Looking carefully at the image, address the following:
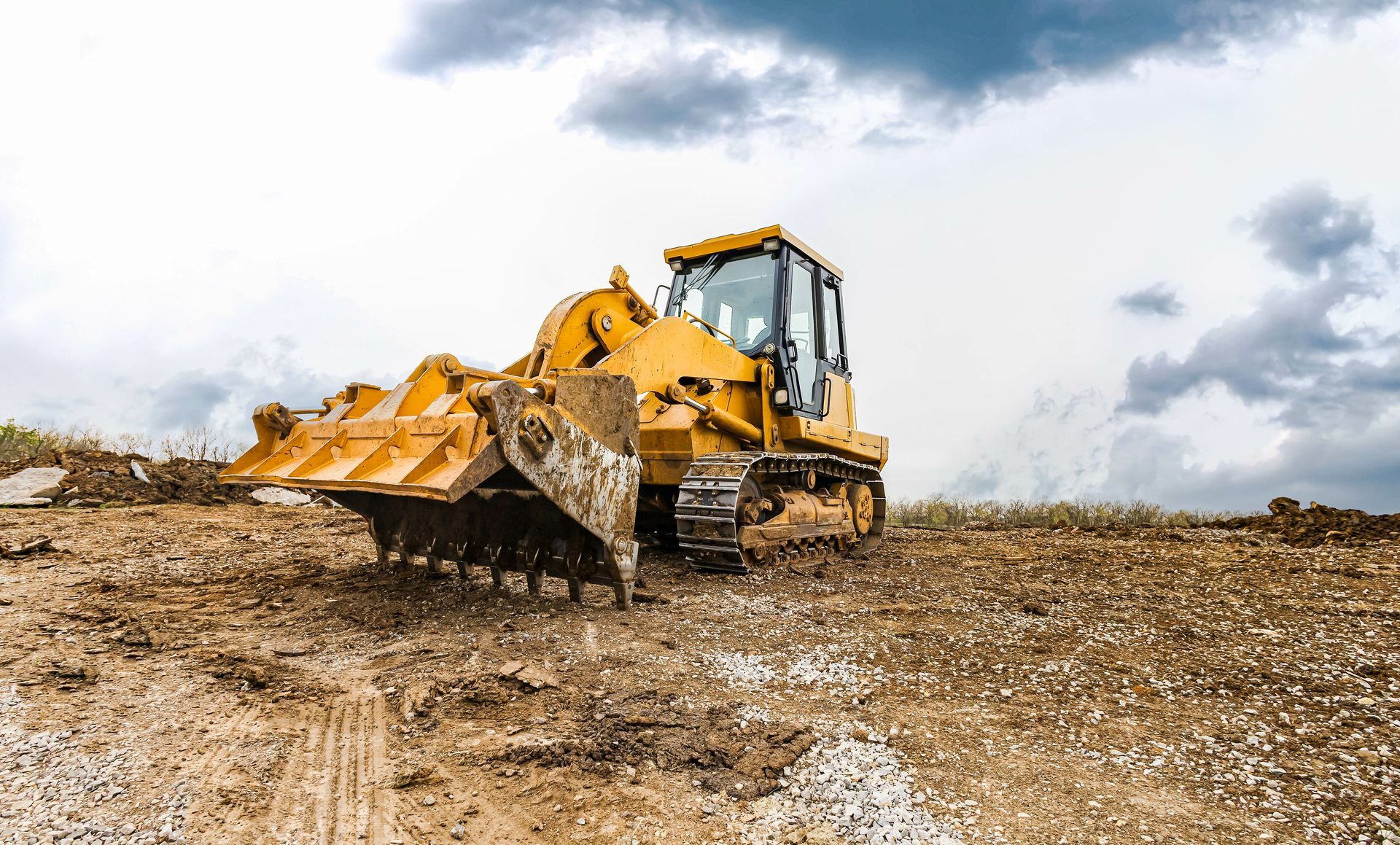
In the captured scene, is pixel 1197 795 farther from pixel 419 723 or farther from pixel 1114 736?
pixel 419 723

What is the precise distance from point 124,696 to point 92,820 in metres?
1.28

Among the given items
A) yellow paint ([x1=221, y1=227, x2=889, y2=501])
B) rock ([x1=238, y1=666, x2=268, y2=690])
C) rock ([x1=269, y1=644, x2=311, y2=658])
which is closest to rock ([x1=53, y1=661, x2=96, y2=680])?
rock ([x1=238, y1=666, x2=268, y2=690])

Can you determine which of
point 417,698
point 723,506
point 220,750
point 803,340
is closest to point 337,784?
point 220,750

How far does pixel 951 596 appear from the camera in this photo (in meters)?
6.45

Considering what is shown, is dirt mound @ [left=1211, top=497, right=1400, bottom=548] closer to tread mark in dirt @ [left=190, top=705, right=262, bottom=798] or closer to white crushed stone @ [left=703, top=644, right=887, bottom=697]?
white crushed stone @ [left=703, top=644, right=887, bottom=697]

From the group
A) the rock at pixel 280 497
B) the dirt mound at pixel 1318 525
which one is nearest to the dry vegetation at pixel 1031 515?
the dirt mound at pixel 1318 525

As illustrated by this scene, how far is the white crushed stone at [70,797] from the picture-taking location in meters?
2.46

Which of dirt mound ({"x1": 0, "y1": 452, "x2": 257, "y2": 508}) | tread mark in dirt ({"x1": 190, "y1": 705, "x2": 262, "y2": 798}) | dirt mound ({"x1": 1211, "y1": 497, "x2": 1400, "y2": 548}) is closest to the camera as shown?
tread mark in dirt ({"x1": 190, "y1": 705, "x2": 262, "y2": 798})

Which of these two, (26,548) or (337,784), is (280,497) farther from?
(337,784)

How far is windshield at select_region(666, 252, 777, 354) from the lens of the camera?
328 inches

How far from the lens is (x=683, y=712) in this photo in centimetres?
353

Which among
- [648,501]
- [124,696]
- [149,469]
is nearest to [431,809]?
[124,696]

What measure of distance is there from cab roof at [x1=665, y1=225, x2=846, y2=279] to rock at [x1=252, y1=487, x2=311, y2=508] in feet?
32.1

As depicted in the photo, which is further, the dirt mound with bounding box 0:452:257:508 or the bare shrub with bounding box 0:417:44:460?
the bare shrub with bounding box 0:417:44:460
